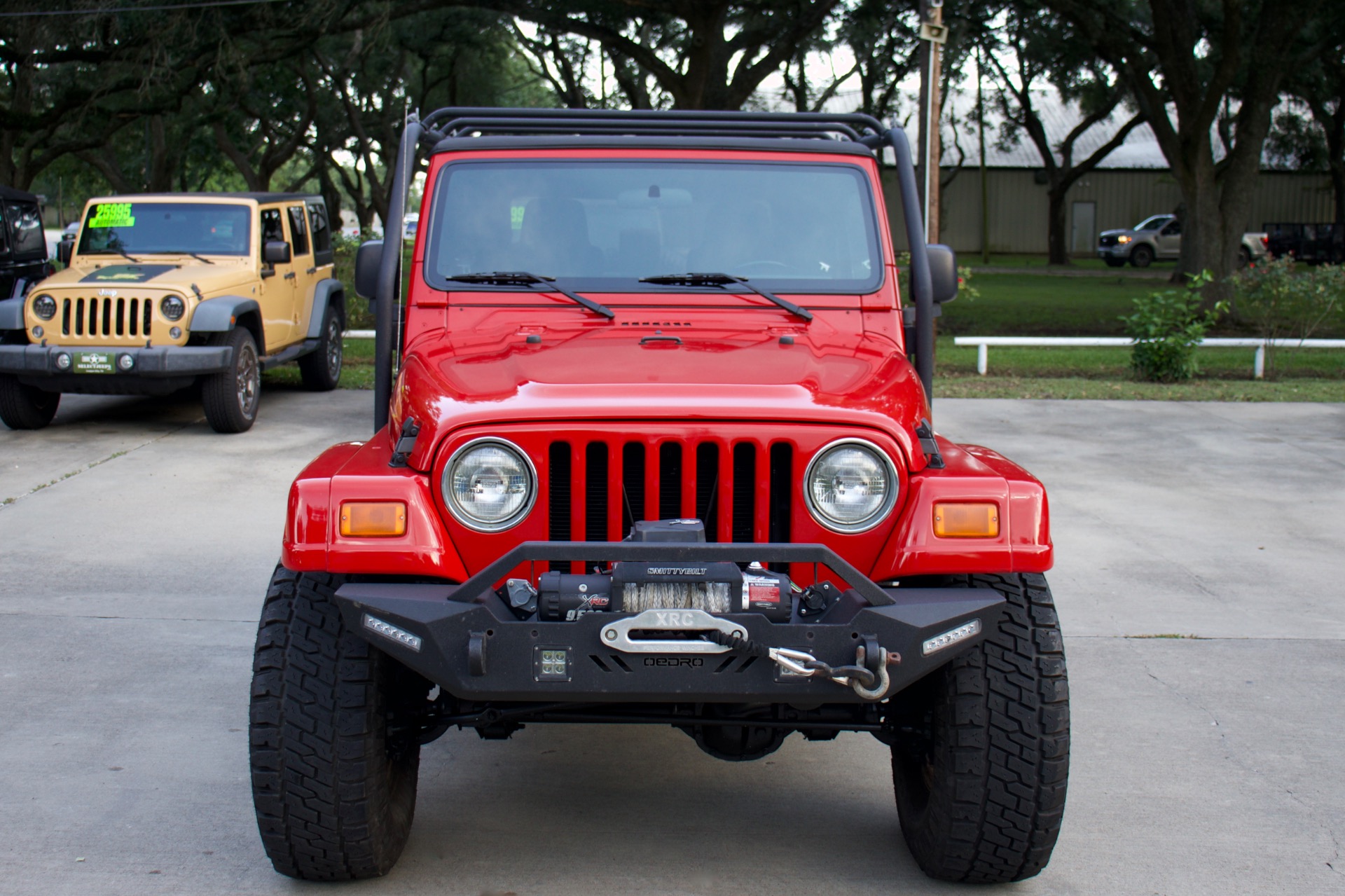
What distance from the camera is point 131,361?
969 cm

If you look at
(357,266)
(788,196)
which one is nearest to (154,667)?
(357,266)

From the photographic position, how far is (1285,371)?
14203 millimetres

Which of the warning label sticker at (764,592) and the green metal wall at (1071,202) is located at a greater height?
the green metal wall at (1071,202)

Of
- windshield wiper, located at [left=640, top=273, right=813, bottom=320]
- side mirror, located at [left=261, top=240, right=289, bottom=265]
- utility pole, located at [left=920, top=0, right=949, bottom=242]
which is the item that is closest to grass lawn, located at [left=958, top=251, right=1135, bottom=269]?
utility pole, located at [left=920, top=0, right=949, bottom=242]

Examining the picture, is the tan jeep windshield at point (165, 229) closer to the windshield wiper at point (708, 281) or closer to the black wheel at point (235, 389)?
the black wheel at point (235, 389)

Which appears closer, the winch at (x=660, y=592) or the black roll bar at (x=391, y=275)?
the winch at (x=660, y=592)

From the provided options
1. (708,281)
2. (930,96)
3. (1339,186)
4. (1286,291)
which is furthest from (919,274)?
(1339,186)

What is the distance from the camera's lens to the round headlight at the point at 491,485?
10.3 feet

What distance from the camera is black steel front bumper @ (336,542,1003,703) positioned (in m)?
2.80

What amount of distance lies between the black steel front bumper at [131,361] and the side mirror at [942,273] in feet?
22.5

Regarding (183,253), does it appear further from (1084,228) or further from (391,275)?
(1084,228)

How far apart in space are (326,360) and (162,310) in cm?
264

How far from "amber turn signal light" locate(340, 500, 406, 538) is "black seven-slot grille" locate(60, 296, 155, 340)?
25.1 feet

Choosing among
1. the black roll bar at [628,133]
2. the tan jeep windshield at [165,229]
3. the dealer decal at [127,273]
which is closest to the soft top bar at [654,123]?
the black roll bar at [628,133]
